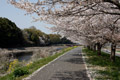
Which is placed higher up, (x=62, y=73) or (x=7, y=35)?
(x=7, y=35)

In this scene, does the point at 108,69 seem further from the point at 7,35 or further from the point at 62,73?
the point at 7,35

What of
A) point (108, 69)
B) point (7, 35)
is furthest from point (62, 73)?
point (7, 35)

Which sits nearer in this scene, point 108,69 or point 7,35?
point 108,69

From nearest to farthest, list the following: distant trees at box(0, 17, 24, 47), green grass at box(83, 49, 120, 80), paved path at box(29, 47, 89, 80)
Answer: green grass at box(83, 49, 120, 80) → paved path at box(29, 47, 89, 80) → distant trees at box(0, 17, 24, 47)

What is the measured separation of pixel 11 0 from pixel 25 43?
56933 millimetres

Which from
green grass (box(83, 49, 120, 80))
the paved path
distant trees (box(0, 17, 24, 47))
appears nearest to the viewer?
green grass (box(83, 49, 120, 80))

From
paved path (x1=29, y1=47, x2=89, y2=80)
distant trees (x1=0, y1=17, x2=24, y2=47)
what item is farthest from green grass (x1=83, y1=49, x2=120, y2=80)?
distant trees (x1=0, y1=17, x2=24, y2=47)

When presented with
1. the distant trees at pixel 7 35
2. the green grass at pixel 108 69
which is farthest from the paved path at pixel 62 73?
the distant trees at pixel 7 35

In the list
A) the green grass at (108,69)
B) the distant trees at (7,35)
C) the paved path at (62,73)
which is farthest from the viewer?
the distant trees at (7,35)

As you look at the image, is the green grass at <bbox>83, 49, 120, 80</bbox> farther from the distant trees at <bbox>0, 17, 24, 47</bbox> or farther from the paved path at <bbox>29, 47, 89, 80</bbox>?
the distant trees at <bbox>0, 17, 24, 47</bbox>

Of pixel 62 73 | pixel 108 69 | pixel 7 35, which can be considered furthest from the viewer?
pixel 7 35

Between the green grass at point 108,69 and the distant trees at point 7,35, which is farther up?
the distant trees at point 7,35

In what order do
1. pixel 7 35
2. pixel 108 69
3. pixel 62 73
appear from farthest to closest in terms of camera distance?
pixel 7 35 < pixel 108 69 < pixel 62 73

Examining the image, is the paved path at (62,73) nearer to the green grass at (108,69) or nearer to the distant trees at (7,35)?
the green grass at (108,69)
